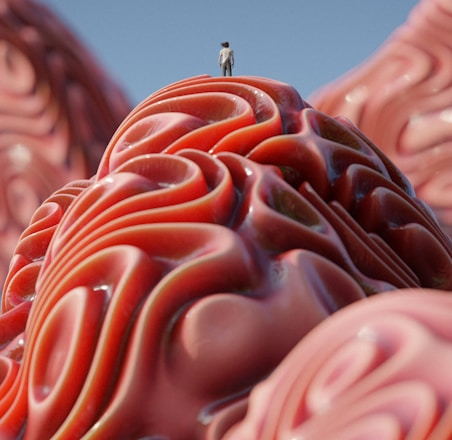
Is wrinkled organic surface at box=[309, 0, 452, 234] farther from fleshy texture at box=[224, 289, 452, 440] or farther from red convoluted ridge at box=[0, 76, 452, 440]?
fleshy texture at box=[224, 289, 452, 440]

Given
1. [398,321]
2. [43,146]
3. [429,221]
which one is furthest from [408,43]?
[398,321]

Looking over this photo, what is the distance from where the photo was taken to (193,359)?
856 millimetres

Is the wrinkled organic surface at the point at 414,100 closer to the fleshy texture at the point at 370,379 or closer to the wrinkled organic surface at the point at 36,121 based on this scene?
the wrinkled organic surface at the point at 36,121

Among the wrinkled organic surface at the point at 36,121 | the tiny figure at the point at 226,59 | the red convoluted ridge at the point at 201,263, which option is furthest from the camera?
the tiny figure at the point at 226,59

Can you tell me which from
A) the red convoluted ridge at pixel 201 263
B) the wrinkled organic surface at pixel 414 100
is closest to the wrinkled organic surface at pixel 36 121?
the wrinkled organic surface at pixel 414 100

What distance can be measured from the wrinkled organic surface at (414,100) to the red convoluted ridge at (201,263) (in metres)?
1.02

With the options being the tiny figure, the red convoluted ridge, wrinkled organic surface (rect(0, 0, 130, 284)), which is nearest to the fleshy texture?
the red convoluted ridge

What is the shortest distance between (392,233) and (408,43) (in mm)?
1321

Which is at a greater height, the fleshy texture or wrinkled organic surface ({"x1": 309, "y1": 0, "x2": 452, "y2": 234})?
the fleshy texture

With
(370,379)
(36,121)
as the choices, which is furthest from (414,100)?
(370,379)

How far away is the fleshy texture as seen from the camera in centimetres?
61

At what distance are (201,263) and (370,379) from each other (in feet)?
0.90

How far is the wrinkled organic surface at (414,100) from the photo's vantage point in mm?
2197

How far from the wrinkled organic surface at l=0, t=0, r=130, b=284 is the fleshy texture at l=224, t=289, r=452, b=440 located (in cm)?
142
